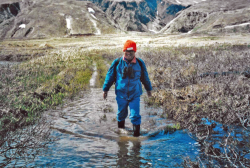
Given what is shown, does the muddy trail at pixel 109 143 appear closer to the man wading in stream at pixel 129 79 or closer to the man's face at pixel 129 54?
the man wading in stream at pixel 129 79

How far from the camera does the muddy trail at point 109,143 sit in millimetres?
3791

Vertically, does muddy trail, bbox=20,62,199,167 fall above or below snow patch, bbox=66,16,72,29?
below

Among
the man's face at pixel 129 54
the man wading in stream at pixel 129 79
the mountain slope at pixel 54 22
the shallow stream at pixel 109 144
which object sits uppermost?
the mountain slope at pixel 54 22

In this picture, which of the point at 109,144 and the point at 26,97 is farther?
the point at 26,97

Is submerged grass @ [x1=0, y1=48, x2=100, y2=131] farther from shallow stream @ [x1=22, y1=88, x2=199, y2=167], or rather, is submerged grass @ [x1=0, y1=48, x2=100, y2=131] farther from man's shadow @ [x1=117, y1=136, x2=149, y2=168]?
man's shadow @ [x1=117, y1=136, x2=149, y2=168]

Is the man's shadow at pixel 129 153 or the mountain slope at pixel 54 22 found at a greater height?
the mountain slope at pixel 54 22

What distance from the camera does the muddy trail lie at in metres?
3.79

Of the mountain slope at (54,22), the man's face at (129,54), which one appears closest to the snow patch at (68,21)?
the mountain slope at (54,22)

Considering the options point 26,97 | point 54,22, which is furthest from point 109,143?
point 54,22

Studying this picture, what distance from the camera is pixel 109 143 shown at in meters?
4.68

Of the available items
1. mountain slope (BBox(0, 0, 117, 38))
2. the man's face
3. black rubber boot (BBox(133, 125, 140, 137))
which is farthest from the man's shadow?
mountain slope (BBox(0, 0, 117, 38))

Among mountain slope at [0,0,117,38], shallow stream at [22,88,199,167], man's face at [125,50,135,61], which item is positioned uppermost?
mountain slope at [0,0,117,38]

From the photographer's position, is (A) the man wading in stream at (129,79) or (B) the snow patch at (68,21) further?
(B) the snow patch at (68,21)

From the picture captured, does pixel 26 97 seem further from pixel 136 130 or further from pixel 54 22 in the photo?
pixel 54 22
